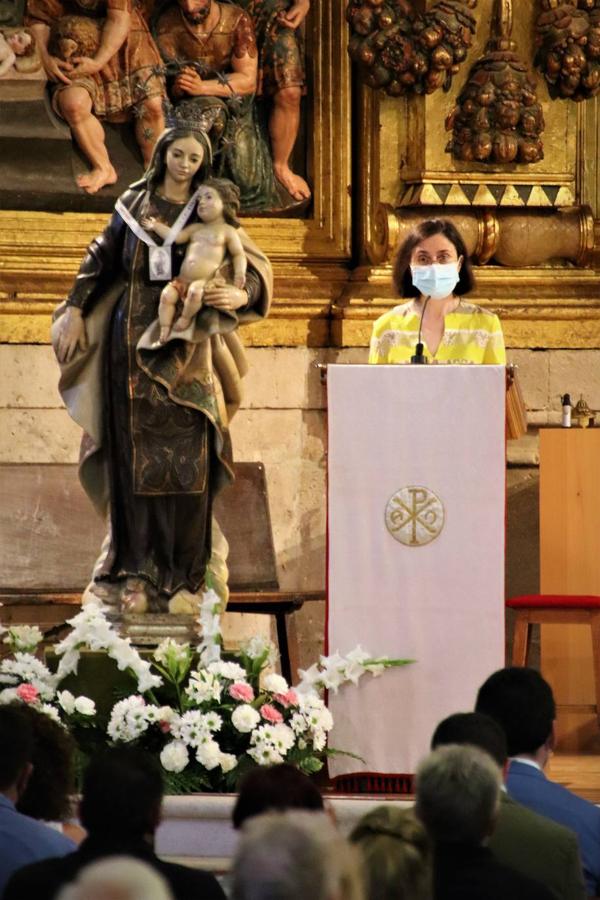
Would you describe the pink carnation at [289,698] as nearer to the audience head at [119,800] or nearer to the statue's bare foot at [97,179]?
the audience head at [119,800]

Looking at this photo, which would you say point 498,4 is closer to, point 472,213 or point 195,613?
point 472,213

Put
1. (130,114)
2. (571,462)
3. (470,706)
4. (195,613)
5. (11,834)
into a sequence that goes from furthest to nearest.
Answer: (130,114), (571,462), (195,613), (470,706), (11,834)

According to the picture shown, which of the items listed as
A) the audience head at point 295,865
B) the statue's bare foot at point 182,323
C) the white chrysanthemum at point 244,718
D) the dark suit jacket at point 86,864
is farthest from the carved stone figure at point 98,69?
the audience head at point 295,865

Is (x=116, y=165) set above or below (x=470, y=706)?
above

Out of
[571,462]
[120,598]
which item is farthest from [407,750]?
[571,462]

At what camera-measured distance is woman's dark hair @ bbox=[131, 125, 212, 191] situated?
7613 mm

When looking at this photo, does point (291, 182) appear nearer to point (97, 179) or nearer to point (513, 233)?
point (97, 179)

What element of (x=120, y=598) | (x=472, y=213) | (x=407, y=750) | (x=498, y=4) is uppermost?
(x=498, y=4)

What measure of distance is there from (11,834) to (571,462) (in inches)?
205

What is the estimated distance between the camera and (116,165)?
404 inches

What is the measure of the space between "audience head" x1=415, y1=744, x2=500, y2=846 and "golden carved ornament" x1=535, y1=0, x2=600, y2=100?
6799 millimetres

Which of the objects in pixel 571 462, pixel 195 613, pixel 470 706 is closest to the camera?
pixel 470 706

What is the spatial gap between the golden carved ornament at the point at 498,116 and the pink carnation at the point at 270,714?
159 inches

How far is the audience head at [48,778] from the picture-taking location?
490 centimetres
